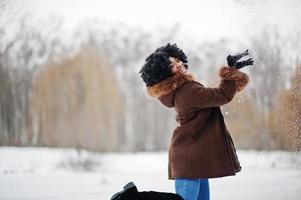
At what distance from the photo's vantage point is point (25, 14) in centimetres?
1199

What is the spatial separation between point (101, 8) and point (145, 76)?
44.1 ft

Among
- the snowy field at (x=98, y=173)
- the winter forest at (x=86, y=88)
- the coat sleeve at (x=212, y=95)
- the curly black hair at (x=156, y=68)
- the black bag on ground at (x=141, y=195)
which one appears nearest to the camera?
the black bag on ground at (x=141, y=195)

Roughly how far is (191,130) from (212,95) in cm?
21

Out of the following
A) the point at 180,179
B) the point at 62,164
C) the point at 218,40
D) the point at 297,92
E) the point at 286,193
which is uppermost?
the point at 218,40

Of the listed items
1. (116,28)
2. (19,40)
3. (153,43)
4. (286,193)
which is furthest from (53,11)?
(286,193)

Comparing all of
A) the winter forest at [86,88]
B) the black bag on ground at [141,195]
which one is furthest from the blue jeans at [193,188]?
the winter forest at [86,88]

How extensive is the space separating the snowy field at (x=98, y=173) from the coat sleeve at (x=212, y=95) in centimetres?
233

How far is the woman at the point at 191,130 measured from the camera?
2.05 metres

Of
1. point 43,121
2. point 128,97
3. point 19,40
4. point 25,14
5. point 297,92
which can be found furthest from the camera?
point 128,97

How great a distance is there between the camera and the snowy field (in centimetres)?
497

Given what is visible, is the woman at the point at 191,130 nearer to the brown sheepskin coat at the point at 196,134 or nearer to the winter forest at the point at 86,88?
the brown sheepskin coat at the point at 196,134

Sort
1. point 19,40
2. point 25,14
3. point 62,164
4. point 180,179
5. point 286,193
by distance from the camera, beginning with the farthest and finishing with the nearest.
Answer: point 19,40, point 25,14, point 62,164, point 286,193, point 180,179

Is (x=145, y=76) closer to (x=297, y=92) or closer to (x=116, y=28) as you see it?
(x=297, y=92)

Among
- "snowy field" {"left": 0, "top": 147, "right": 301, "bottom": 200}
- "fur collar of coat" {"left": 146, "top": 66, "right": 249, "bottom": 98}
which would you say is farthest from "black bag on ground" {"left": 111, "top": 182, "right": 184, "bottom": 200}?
"snowy field" {"left": 0, "top": 147, "right": 301, "bottom": 200}
